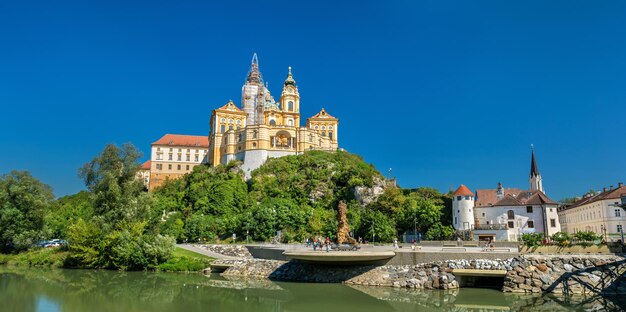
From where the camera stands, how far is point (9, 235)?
43.7 metres

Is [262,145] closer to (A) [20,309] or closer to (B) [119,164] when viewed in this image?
(B) [119,164]

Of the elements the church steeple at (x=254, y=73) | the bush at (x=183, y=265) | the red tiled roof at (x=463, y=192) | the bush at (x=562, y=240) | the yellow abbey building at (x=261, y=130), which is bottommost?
the bush at (x=183, y=265)

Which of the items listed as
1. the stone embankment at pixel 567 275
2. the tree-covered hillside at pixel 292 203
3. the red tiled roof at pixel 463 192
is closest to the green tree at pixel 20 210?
the tree-covered hillside at pixel 292 203

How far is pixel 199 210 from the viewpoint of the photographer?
58469 mm

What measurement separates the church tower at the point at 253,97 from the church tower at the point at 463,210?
49.2m

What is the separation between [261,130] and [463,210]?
121ft

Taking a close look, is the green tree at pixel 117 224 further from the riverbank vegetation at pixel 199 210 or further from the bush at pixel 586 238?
the bush at pixel 586 238

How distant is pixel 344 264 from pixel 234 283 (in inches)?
319

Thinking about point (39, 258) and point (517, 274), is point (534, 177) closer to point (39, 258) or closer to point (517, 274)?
point (517, 274)

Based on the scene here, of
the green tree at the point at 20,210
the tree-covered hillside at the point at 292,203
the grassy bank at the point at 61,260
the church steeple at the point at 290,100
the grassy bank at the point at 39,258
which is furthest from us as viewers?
the church steeple at the point at 290,100

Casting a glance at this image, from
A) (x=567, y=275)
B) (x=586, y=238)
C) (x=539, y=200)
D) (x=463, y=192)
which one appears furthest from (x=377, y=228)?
(x=567, y=275)

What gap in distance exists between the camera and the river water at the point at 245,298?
72.4ft

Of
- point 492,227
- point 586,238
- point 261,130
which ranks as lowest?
point 586,238

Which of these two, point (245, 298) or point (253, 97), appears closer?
point (245, 298)
